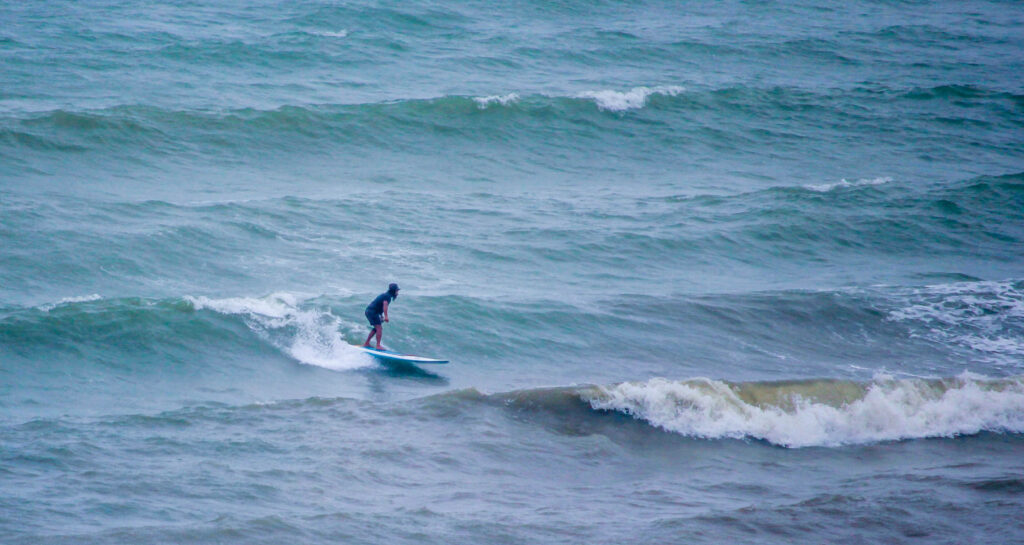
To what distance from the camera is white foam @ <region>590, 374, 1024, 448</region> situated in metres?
12.5

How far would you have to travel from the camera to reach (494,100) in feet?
86.1

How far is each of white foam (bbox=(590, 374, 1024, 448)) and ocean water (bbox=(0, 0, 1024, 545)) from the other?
2.0 inches

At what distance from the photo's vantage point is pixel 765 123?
2745cm

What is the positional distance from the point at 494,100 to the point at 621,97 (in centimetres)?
362

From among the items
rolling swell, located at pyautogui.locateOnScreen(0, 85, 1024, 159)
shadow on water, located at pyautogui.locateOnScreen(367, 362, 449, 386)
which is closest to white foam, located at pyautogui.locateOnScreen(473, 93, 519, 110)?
rolling swell, located at pyautogui.locateOnScreen(0, 85, 1024, 159)

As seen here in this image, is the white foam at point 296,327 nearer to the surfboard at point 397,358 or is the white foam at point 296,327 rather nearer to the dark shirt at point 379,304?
→ the surfboard at point 397,358

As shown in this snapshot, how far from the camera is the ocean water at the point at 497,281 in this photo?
32.3ft

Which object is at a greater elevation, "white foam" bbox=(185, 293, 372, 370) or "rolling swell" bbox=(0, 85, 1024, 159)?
"rolling swell" bbox=(0, 85, 1024, 159)

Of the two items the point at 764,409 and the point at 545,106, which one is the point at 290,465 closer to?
the point at 764,409

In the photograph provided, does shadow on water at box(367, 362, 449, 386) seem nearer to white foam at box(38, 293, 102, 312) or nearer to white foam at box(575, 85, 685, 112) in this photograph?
white foam at box(38, 293, 102, 312)

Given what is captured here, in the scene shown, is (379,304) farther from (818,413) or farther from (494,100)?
(494,100)

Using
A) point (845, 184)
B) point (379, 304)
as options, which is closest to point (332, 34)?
point (845, 184)

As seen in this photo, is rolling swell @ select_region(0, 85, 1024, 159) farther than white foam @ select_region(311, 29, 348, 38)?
No

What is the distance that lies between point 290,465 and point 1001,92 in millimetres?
28024
